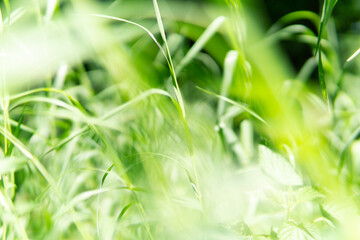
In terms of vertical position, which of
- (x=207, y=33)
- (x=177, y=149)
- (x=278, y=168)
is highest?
(x=207, y=33)

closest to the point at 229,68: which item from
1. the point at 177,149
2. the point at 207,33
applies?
the point at 207,33

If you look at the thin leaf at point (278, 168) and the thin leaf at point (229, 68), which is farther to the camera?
the thin leaf at point (229, 68)

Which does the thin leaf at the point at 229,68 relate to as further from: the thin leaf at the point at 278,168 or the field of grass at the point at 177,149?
the thin leaf at the point at 278,168

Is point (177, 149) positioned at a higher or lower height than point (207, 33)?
lower

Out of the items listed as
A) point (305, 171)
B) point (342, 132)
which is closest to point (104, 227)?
point (305, 171)

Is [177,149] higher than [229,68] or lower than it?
lower

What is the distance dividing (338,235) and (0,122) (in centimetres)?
51

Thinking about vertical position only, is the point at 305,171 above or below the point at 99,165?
above

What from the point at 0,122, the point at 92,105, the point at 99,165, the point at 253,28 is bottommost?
the point at 99,165

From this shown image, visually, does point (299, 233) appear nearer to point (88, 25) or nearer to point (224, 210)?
point (224, 210)

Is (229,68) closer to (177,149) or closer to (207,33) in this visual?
(207,33)

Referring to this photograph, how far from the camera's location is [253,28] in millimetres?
428

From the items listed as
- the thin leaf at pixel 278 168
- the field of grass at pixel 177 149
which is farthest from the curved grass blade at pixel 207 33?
the thin leaf at pixel 278 168

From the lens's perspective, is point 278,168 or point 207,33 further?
point 207,33
